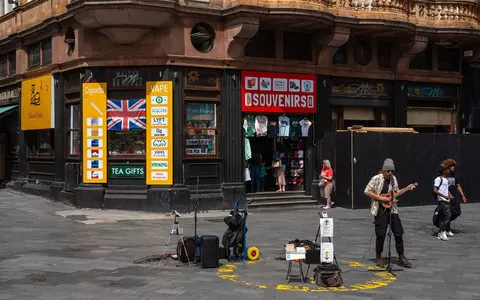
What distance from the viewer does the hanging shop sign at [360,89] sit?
21.2 m

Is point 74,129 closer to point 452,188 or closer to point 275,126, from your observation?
point 275,126

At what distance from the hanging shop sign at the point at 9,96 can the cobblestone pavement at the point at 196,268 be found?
8.65 meters

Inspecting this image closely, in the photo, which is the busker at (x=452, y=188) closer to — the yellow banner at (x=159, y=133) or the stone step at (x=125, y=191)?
the yellow banner at (x=159, y=133)

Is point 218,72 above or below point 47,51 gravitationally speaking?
below

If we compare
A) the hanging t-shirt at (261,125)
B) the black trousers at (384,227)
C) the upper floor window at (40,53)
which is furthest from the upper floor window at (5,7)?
the black trousers at (384,227)

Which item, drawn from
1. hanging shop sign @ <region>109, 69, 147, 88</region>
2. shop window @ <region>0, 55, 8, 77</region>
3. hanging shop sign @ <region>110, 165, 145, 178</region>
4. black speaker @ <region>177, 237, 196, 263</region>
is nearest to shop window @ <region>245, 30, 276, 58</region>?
hanging shop sign @ <region>109, 69, 147, 88</region>

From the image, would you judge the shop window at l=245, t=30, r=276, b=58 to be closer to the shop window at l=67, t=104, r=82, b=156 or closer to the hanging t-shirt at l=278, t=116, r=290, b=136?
the hanging t-shirt at l=278, t=116, r=290, b=136

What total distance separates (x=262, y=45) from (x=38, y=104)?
878 cm

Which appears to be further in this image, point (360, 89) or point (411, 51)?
point (411, 51)

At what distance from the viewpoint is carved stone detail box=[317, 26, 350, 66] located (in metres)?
19.8

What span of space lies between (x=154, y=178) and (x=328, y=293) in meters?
10.5

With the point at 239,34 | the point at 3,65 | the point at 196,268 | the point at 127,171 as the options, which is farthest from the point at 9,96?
the point at 196,268

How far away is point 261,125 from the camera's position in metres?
19.4

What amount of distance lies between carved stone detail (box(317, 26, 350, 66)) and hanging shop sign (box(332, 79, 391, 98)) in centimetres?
104
